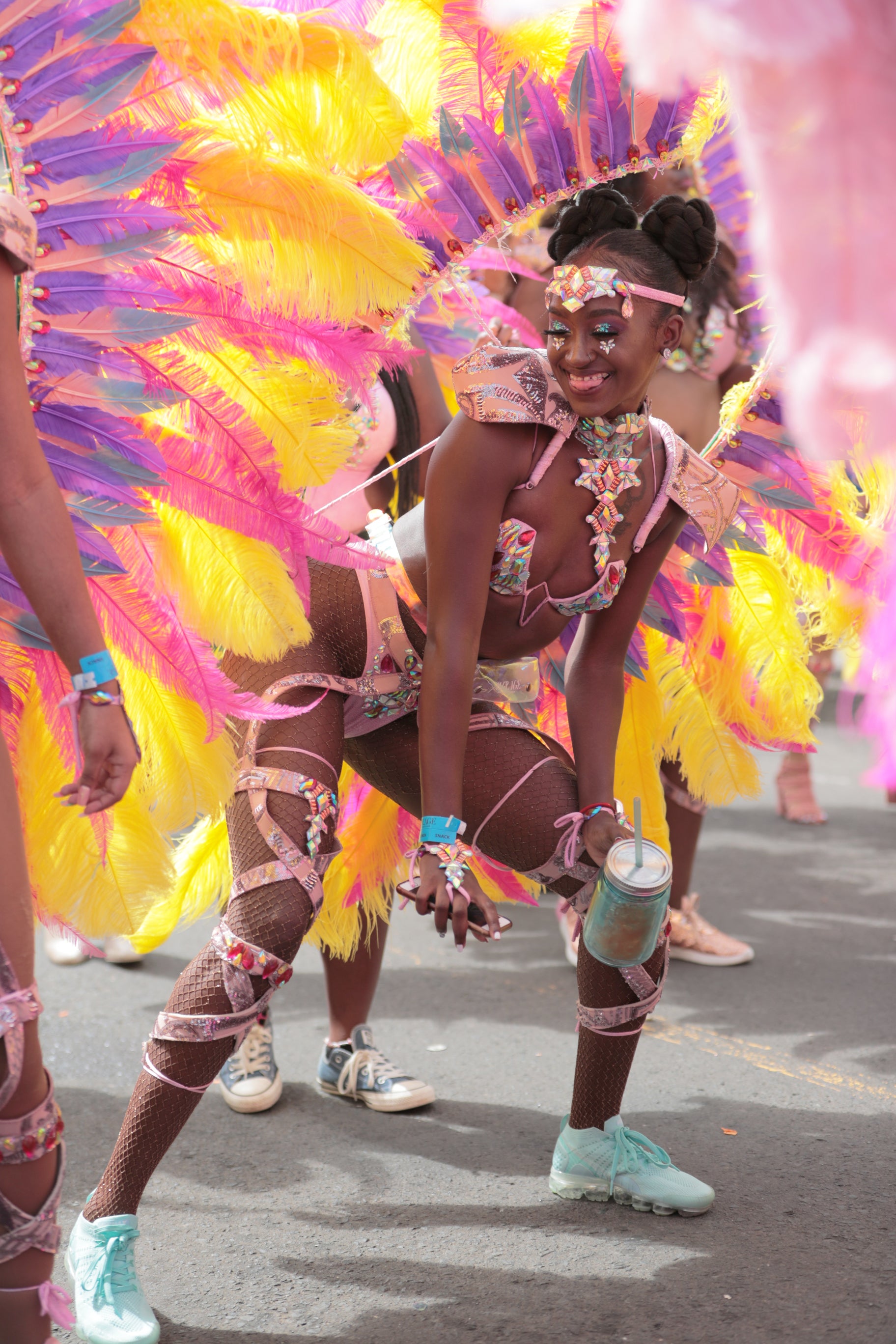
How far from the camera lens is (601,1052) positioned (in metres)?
2.36

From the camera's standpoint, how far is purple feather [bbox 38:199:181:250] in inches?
73.4

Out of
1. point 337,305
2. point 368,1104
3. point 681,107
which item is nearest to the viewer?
point 337,305

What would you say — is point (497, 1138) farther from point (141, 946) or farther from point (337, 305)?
point (337, 305)

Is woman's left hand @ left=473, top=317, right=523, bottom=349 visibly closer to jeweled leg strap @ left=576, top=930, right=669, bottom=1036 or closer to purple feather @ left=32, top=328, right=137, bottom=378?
purple feather @ left=32, top=328, right=137, bottom=378

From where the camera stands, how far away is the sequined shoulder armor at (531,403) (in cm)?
213

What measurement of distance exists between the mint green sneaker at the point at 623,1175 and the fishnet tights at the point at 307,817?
0.20 ft

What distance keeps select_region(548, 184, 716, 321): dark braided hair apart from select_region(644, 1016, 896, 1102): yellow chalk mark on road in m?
1.80

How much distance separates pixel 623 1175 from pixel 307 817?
912 millimetres

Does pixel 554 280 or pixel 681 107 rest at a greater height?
pixel 681 107

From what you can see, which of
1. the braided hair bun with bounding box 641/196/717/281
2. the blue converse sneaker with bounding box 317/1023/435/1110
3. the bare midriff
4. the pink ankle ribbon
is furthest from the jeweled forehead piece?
the blue converse sneaker with bounding box 317/1023/435/1110

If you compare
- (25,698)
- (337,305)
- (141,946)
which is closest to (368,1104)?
(141,946)

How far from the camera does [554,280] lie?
2.12m

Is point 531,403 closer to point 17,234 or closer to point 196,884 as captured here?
point 17,234

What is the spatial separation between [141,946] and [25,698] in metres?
0.72
